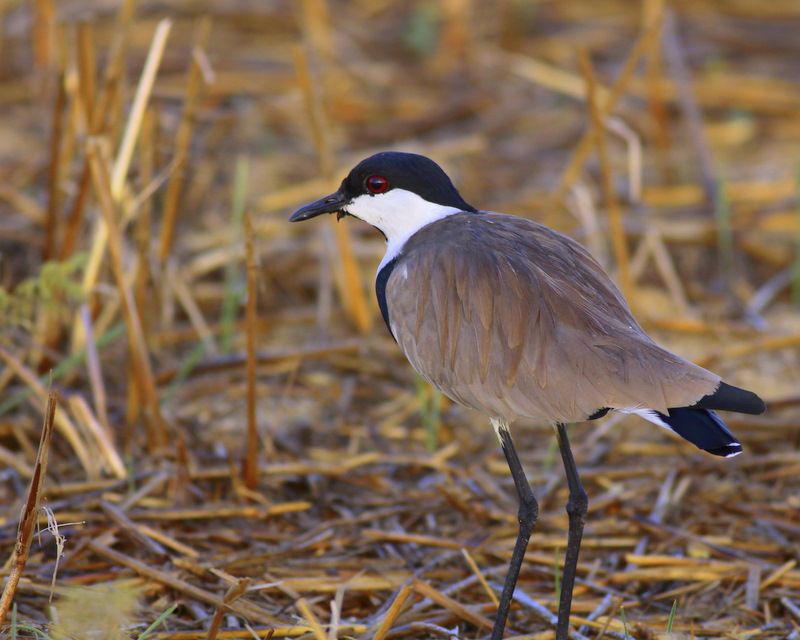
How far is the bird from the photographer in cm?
287

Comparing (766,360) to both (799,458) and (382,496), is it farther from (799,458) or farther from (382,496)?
(382,496)

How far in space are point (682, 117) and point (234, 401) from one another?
12.0 ft

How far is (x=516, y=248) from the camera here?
3191mm

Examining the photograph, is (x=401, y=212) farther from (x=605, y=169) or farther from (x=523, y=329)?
(x=605, y=169)

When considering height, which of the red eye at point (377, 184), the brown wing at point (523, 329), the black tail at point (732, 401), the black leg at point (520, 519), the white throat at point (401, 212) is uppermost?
the red eye at point (377, 184)

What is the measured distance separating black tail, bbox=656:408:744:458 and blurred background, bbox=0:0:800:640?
59cm

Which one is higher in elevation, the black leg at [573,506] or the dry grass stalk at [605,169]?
the dry grass stalk at [605,169]

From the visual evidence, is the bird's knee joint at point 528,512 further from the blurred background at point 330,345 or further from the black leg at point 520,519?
the blurred background at point 330,345

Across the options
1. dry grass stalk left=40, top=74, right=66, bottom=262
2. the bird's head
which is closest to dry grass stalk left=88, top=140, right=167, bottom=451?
dry grass stalk left=40, top=74, right=66, bottom=262

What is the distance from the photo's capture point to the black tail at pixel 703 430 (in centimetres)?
275

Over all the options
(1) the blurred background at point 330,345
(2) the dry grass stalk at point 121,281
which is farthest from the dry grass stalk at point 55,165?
(2) the dry grass stalk at point 121,281

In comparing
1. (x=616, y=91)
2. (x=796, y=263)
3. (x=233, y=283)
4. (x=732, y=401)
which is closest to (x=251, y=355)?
(x=233, y=283)

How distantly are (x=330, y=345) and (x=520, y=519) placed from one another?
181 cm

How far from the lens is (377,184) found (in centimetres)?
350
